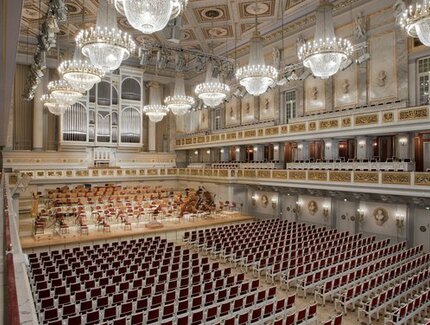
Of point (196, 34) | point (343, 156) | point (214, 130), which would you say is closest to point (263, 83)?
point (343, 156)

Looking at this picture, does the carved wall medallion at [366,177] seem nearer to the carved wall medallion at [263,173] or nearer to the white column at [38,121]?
the carved wall medallion at [263,173]

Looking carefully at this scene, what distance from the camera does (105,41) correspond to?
905 centimetres

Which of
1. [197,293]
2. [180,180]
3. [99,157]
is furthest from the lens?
[180,180]

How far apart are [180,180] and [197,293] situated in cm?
2041

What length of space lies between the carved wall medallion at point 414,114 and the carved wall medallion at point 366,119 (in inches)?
48.1

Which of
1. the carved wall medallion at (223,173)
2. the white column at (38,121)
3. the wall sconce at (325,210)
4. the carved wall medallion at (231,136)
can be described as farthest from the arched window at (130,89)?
the wall sconce at (325,210)

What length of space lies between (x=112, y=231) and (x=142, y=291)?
9.05 meters

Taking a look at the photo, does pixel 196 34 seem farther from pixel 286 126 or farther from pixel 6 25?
pixel 6 25

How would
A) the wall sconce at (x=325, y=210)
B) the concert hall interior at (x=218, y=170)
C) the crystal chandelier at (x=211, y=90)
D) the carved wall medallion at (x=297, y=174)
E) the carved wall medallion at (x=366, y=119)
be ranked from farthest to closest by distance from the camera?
the wall sconce at (x=325, y=210), the carved wall medallion at (x=297, y=174), the carved wall medallion at (x=366, y=119), the crystal chandelier at (x=211, y=90), the concert hall interior at (x=218, y=170)

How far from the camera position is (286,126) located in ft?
65.7

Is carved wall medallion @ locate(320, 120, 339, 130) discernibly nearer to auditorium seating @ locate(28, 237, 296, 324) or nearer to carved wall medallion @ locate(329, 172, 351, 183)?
carved wall medallion @ locate(329, 172, 351, 183)

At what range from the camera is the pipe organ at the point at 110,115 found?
24984 millimetres

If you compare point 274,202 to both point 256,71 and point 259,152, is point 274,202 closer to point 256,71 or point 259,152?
point 259,152

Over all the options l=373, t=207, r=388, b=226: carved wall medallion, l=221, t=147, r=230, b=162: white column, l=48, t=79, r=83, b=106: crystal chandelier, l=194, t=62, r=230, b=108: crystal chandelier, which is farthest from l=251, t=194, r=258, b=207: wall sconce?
l=48, t=79, r=83, b=106: crystal chandelier
